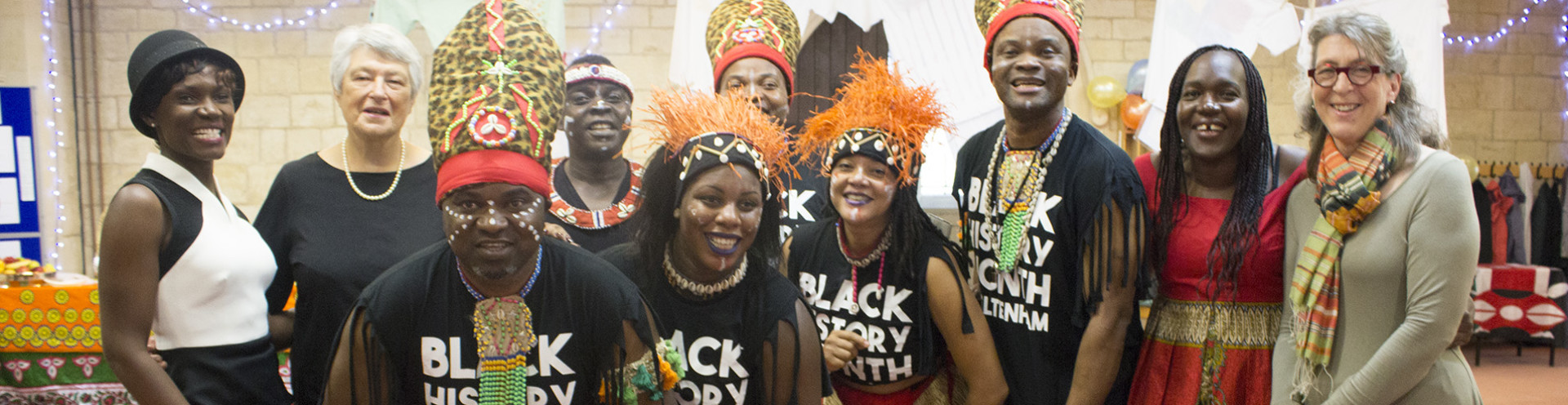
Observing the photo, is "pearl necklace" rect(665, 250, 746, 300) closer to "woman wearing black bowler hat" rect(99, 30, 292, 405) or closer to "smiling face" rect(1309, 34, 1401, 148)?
"woman wearing black bowler hat" rect(99, 30, 292, 405)

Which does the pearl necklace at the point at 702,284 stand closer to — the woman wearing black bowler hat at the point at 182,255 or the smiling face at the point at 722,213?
the smiling face at the point at 722,213

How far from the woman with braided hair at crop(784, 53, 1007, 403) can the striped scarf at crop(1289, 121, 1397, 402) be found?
72cm

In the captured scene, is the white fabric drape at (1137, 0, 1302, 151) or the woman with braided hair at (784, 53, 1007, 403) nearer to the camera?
the woman with braided hair at (784, 53, 1007, 403)

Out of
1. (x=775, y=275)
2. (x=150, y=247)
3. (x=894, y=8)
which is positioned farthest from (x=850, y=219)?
(x=894, y=8)

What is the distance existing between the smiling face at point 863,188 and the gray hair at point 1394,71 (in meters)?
1.08

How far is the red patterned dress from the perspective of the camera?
231 centimetres

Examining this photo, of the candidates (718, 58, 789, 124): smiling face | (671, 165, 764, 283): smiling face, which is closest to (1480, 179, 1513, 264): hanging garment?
(718, 58, 789, 124): smiling face

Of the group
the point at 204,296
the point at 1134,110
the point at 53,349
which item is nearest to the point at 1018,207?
the point at 204,296

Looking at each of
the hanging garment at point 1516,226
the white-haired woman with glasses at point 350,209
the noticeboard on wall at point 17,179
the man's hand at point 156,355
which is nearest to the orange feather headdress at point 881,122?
the white-haired woman with glasses at point 350,209

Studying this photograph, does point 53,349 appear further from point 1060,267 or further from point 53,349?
point 1060,267

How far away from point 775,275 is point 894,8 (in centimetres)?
446

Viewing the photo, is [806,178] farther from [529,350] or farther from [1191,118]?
[529,350]

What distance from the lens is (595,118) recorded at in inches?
109

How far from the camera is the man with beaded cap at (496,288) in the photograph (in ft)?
5.38
